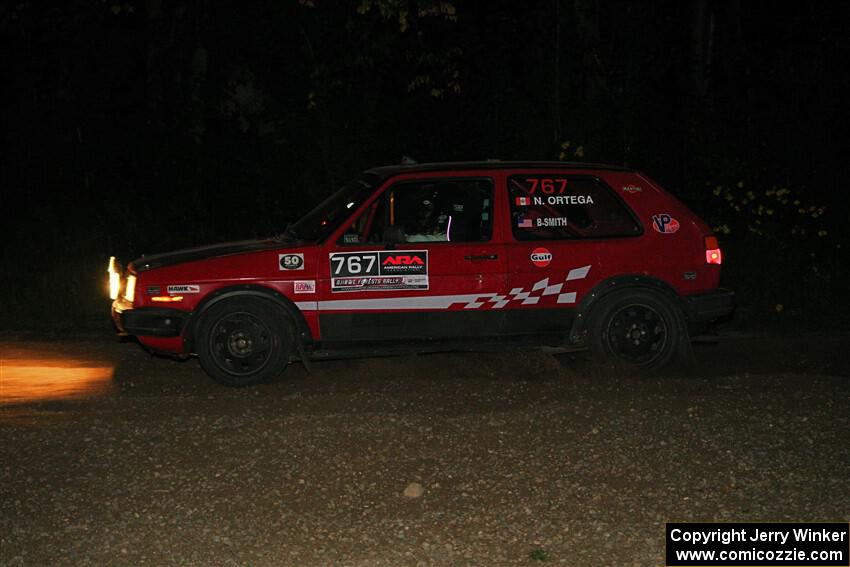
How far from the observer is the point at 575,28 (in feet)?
58.3

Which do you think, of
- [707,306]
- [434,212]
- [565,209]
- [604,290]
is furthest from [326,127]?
[707,306]

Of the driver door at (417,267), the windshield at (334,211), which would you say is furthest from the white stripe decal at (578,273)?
the windshield at (334,211)

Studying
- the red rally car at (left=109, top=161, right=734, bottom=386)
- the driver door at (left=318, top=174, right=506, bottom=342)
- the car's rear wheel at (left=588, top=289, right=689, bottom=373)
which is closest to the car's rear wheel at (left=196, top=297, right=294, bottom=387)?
the red rally car at (left=109, top=161, right=734, bottom=386)

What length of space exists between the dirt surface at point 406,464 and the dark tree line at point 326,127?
4994 millimetres

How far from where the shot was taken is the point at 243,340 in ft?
28.7

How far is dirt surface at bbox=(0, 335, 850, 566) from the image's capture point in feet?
17.7

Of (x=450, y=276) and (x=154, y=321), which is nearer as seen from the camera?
(x=154, y=321)

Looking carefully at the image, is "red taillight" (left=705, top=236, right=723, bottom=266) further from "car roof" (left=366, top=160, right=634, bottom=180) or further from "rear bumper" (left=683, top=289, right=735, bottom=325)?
"car roof" (left=366, top=160, right=634, bottom=180)

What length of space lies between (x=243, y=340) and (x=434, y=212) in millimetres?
1844

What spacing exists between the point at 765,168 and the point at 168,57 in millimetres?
10735

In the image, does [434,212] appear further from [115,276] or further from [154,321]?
[115,276]

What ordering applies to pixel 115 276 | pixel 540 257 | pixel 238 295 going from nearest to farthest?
1. pixel 238 295
2. pixel 540 257
3. pixel 115 276

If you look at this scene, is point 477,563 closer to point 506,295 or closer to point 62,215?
point 506,295

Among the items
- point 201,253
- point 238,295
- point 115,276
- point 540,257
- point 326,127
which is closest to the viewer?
point 238,295
